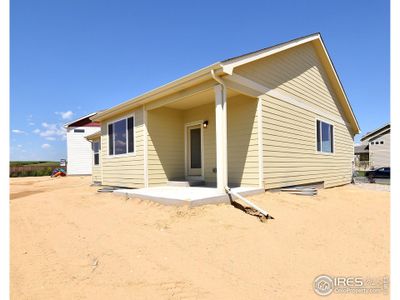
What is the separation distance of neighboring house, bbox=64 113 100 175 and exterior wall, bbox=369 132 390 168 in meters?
35.7

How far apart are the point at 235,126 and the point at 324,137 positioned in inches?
222

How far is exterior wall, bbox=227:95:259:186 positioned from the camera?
6.90m

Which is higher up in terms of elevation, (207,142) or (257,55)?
(257,55)

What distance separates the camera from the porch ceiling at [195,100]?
275 inches

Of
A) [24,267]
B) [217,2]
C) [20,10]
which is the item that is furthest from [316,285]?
[217,2]

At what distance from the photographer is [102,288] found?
2348mm

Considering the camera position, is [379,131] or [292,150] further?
[379,131]

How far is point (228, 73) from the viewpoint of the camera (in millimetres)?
5453

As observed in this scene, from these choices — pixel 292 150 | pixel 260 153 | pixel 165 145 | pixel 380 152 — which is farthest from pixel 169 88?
pixel 380 152

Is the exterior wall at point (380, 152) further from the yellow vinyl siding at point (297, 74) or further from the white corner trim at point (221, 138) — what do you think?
the white corner trim at point (221, 138)

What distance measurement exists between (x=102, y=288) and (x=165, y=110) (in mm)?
6844

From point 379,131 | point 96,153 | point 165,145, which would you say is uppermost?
point 379,131

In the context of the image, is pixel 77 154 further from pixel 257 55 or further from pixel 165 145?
pixel 257 55
